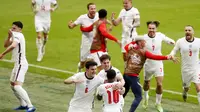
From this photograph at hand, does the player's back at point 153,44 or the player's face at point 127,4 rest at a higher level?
the player's face at point 127,4

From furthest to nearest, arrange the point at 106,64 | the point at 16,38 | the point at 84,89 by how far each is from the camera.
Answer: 1. the point at 16,38
2. the point at 106,64
3. the point at 84,89

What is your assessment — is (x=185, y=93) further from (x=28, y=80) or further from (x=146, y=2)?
(x=146, y=2)

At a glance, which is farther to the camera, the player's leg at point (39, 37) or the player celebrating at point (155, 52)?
the player's leg at point (39, 37)

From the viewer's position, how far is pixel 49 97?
17578 millimetres

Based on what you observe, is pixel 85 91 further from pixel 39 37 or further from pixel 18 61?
pixel 39 37

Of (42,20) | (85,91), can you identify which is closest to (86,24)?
(42,20)

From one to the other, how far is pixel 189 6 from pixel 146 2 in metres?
2.80

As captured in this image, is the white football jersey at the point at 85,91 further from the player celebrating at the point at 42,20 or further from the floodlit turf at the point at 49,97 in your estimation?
the player celebrating at the point at 42,20

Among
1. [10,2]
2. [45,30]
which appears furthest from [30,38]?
[10,2]

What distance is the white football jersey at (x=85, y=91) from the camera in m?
12.6

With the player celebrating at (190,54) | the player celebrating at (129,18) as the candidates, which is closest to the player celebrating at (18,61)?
the player celebrating at (190,54)

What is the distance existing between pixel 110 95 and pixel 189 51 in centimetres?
417

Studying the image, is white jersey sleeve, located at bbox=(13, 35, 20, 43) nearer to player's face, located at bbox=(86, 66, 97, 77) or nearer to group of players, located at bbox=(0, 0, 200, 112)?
group of players, located at bbox=(0, 0, 200, 112)

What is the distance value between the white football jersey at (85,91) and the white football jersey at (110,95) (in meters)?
0.23
